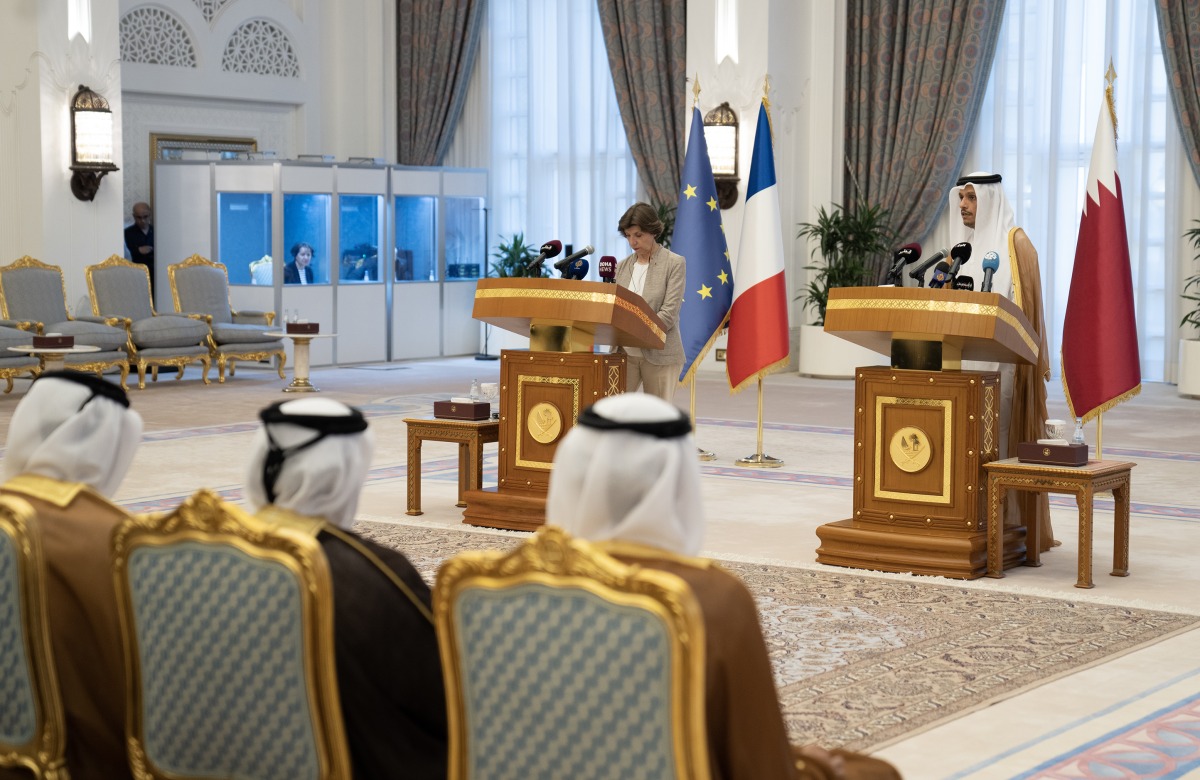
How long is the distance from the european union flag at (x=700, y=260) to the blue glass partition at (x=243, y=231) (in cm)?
695

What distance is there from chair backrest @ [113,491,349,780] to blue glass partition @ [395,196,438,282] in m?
13.6

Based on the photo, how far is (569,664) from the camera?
2.15 m

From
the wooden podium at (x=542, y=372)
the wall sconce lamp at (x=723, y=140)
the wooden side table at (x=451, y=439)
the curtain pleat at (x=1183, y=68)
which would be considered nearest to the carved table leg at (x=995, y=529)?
the wooden podium at (x=542, y=372)

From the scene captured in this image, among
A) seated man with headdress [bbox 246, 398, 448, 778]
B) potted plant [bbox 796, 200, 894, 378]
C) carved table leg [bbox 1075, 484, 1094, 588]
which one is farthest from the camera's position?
potted plant [bbox 796, 200, 894, 378]

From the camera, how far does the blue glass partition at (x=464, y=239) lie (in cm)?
1658

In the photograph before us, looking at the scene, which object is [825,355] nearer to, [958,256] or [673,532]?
[958,256]

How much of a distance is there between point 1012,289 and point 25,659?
14.9 feet

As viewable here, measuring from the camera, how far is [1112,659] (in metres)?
4.63

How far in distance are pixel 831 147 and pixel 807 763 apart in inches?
491

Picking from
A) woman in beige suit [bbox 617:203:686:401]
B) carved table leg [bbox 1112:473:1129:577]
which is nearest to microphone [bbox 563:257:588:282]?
woman in beige suit [bbox 617:203:686:401]

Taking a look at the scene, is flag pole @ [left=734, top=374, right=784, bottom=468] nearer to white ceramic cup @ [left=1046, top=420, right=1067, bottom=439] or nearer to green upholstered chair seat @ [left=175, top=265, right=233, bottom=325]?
white ceramic cup @ [left=1046, top=420, right=1067, bottom=439]

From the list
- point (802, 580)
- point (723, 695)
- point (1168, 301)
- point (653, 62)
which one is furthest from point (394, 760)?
point (653, 62)

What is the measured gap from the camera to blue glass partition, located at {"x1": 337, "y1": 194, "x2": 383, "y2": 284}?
15.5 meters

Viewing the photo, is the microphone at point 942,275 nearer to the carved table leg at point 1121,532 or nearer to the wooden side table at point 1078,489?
the wooden side table at point 1078,489
